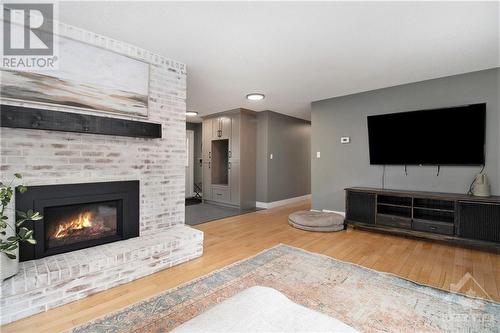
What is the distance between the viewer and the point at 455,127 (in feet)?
11.1

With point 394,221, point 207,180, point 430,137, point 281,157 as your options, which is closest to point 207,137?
point 207,180

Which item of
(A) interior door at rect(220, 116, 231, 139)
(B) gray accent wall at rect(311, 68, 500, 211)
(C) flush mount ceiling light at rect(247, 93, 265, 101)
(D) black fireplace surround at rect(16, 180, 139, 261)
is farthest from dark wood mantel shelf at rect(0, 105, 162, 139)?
(B) gray accent wall at rect(311, 68, 500, 211)

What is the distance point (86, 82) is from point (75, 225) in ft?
4.62

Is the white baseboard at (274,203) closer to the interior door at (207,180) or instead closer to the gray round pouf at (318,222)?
the interior door at (207,180)

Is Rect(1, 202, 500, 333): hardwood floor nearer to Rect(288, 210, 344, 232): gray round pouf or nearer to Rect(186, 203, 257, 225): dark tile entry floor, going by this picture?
Rect(288, 210, 344, 232): gray round pouf

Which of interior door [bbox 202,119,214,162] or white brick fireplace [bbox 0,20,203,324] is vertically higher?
interior door [bbox 202,119,214,162]

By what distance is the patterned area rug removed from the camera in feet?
5.41

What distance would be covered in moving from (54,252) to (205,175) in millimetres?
4414

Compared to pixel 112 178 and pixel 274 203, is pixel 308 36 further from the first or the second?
pixel 274 203

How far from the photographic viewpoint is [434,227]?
3.25 meters

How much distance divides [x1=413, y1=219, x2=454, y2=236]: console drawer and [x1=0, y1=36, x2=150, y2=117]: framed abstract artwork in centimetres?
387

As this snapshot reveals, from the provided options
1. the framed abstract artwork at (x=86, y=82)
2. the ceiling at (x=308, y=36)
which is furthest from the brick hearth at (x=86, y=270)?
the ceiling at (x=308, y=36)

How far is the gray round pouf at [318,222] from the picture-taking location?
12.6 ft

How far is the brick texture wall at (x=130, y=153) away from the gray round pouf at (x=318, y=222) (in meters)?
1.97
